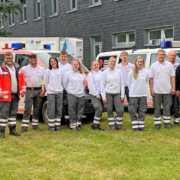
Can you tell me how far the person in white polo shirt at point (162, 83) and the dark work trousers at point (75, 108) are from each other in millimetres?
1593

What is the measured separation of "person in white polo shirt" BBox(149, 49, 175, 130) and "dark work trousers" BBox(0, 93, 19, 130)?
2951mm

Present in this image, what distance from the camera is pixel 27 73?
7602mm

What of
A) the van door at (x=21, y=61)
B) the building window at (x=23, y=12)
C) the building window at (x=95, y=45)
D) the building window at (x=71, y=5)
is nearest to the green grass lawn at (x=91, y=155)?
the van door at (x=21, y=61)

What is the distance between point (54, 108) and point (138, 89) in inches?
73.6

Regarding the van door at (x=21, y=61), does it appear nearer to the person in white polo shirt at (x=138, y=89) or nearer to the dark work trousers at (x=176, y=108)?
the person in white polo shirt at (x=138, y=89)

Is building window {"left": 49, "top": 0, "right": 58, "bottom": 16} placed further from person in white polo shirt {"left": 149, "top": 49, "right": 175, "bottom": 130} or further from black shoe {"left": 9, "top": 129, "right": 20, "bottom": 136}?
black shoe {"left": 9, "top": 129, "right": 20, "bottom": 136}

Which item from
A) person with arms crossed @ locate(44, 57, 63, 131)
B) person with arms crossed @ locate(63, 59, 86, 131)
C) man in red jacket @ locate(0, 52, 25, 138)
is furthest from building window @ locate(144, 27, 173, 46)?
man in red jacket @ locate(0, 52, 25, 138)

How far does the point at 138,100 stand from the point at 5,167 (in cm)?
343

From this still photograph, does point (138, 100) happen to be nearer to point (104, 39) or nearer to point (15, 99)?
point (15, 99)

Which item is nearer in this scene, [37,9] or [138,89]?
[138,89]

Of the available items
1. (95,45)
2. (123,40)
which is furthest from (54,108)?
(95,45)

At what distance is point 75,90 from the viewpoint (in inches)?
302

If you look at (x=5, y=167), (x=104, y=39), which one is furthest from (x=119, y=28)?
(x=5, y=167)

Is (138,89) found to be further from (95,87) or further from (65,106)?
(65,106)
